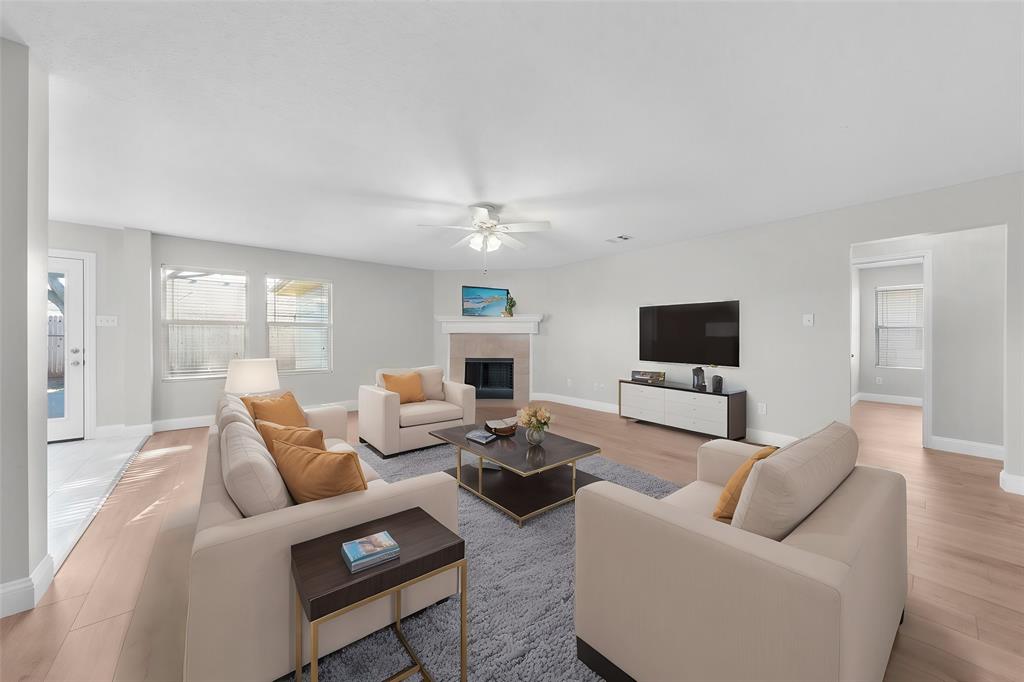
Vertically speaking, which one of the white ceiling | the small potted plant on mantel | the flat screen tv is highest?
the white ceiling

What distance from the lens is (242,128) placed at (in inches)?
92.5

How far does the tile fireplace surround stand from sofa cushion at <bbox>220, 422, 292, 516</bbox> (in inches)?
215

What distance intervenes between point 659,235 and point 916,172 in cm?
223

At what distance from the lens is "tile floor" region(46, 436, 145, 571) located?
94.6 inches

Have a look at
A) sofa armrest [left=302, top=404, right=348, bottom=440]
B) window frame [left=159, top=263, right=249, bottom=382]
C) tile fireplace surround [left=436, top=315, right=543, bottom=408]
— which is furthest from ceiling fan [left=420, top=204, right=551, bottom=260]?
window frame [left=159, top=263, right=249, bottom=382]

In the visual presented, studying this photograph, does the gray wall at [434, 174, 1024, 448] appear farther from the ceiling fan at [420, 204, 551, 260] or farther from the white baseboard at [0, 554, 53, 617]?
the white baseboard at [0, 554, 53, 617]

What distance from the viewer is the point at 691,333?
16.4 feet

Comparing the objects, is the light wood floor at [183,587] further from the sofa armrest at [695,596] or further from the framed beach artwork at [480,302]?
the framed beach artwork at [480,302]

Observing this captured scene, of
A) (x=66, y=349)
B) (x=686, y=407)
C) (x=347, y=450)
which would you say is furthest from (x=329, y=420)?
(x=686, y=407)

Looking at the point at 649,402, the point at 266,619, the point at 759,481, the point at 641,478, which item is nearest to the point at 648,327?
the point at 649,402

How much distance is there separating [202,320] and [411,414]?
3.30m

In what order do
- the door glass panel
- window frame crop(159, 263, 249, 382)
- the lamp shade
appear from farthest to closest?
window frame crop(159, 263, 249, 382), the door glass panel, the lamp shade

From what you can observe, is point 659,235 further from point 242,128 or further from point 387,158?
point 242,128

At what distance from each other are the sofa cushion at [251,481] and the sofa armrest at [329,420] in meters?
1.64
